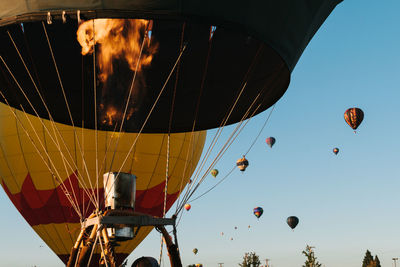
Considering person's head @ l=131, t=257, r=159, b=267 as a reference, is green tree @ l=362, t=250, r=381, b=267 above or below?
above

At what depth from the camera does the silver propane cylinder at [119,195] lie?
831 cm

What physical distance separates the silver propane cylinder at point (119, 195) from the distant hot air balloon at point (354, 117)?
2682cm

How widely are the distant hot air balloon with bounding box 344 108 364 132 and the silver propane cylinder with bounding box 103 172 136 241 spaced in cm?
2682

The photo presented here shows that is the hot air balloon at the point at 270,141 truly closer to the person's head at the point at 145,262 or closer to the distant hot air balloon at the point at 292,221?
the distant hot air balloon at the point at 292,221

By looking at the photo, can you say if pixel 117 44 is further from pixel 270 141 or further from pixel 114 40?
pixel 270 141

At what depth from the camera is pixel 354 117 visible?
108 ft

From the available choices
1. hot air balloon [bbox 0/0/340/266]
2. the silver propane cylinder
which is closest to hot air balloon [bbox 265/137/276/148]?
hot air balloon [bbox 0/0/340/266]

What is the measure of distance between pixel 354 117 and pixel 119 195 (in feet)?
89.4

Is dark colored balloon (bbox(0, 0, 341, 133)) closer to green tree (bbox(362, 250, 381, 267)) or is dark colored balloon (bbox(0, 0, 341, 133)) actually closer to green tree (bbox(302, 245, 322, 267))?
green tree (bbox(302, 245, 322, 267))

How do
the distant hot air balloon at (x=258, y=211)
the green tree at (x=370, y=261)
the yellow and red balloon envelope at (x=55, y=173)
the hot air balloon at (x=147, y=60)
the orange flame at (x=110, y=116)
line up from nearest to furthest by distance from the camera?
the hot air balloon at (x=147, y=60)
the orange flame at (x=110, y=116)
the yellow and red balloon envelope at (x=55, y=173)
the distant hot air balloon at (x=258, y=211)
the green tree at (x=370, y=261)

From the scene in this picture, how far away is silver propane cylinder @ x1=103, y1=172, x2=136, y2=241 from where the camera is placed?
27.3 ft

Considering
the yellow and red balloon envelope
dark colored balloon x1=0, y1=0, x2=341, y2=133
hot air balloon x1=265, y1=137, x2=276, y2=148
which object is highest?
hot air balloon x1=265, y1=137, x2=276, y2=148

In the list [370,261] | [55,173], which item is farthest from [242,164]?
[370,261]

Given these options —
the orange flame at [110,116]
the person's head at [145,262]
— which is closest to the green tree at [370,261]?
the orange flame at [110,116]
